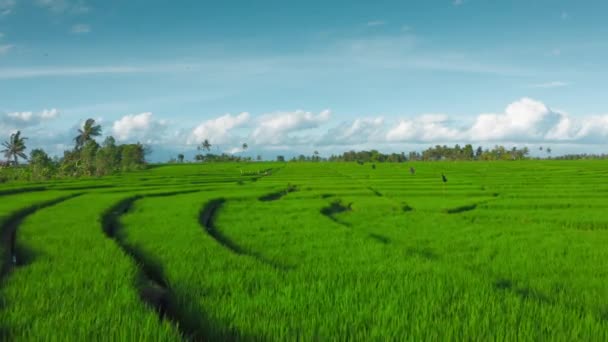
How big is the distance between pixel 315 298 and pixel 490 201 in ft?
49.1

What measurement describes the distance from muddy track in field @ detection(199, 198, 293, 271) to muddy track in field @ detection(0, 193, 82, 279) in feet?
12.4

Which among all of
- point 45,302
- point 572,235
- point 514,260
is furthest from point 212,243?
point 572,235

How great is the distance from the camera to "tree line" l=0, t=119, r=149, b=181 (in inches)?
1554

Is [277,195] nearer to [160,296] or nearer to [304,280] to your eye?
[304,280]

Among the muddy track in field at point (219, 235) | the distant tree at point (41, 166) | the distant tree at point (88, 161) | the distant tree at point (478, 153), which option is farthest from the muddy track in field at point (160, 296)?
the distant tree at point (478, 153)

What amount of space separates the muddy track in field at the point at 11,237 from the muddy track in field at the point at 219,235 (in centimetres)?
376

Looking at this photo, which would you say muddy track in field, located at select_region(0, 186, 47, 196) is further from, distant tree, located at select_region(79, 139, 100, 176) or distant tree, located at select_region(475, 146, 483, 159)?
distant tree, located at select_region(475, 146, 483, 159)

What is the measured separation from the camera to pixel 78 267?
6359 millimetres

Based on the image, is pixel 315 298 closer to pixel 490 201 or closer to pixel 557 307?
pixel 557 307

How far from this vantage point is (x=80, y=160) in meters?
49.8

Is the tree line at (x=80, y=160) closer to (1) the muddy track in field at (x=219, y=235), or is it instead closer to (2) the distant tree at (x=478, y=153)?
(1) the muddy track in field at (x=219, y=235)

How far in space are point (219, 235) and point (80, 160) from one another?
46.4 metres

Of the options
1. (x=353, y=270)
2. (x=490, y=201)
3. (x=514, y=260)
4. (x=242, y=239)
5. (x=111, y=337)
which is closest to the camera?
(x=111, y=337)

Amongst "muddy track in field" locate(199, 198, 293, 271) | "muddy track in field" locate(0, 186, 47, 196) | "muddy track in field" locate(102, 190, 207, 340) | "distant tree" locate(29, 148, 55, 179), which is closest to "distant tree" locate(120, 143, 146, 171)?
"distant tree" locate(29, 148, 55, 179)
